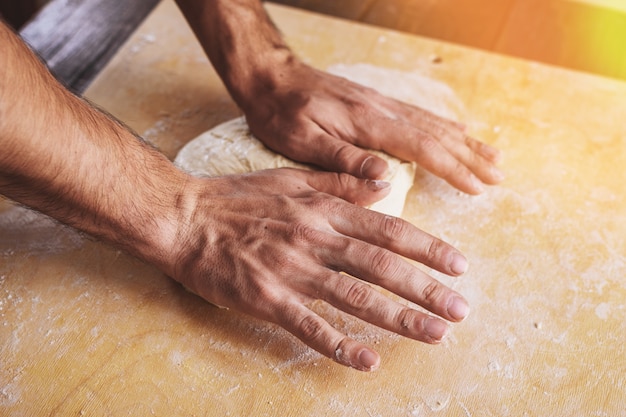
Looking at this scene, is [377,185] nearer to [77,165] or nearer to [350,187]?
[350,187]

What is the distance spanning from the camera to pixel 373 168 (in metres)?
1.35

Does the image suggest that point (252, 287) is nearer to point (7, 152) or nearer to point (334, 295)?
point (334, 295)

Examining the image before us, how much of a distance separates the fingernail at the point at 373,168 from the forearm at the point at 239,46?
37 centimetres

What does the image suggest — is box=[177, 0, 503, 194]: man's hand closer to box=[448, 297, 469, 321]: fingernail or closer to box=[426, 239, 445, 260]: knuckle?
box=[426, 239, 445, 260]: knuckle

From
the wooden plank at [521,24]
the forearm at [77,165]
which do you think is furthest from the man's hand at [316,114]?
the wooden plank at [521,24]

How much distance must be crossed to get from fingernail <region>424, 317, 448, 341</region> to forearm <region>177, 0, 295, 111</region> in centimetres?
74

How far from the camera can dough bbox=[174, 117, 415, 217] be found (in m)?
1.44

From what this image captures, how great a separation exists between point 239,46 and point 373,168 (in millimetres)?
529

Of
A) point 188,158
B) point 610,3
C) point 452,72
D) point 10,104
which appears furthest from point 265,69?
point 610,3

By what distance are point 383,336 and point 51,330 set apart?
2.20 ft

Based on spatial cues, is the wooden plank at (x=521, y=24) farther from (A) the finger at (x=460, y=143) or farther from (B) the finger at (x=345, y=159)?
(B) the finger at (x=345, y=159)

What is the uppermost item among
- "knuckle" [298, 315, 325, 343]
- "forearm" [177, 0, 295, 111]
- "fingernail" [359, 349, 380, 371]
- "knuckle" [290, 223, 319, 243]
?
"forearm" [177, 0, 295, 111]

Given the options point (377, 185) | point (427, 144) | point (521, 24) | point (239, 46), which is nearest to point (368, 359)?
point (377, 185)

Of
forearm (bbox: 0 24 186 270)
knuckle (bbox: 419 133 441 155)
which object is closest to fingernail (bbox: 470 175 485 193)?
knuckle (bbox: 419 133 441 155)
